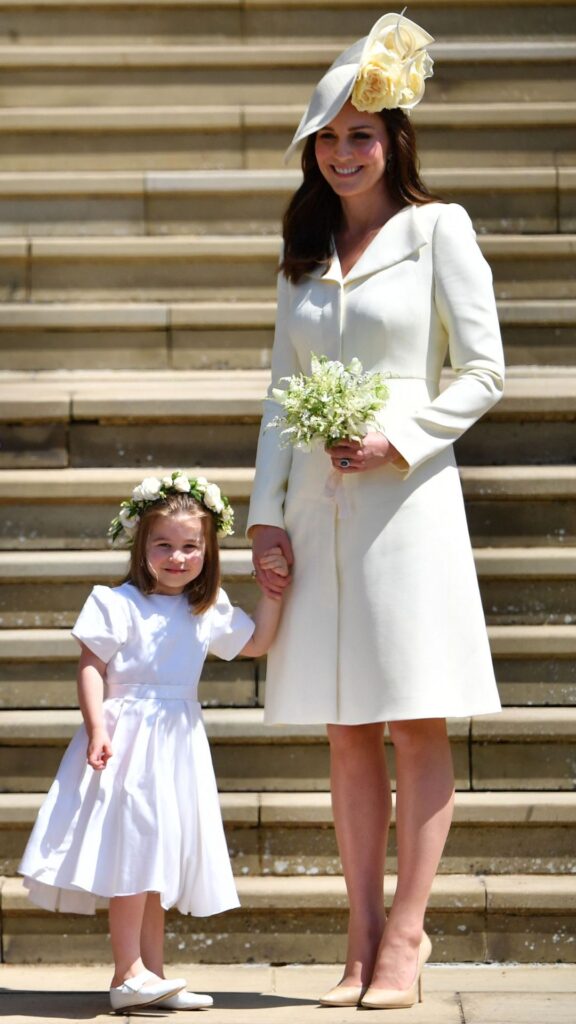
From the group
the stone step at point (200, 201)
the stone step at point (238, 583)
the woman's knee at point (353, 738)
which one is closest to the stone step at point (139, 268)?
the stone step at point (200, 201)

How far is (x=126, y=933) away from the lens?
3.97 m

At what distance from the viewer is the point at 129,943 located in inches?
156

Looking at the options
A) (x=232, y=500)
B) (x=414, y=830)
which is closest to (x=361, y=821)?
(x=414, y=830)

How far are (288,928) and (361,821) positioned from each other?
2.81ft

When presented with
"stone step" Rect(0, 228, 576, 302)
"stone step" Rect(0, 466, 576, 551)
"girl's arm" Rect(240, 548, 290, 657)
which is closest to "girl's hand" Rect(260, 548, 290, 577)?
"girl's arm" Rect(240, 548, 290, 657)

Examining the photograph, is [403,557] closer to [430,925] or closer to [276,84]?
[430,925]

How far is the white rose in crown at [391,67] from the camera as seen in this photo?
3971 mm

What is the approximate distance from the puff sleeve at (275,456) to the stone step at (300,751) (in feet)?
3.48

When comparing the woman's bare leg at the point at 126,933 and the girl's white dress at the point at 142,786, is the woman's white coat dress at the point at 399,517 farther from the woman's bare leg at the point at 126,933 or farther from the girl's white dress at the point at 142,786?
the woman's bare leg at the point at 126,933

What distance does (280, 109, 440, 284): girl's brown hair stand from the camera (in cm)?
410

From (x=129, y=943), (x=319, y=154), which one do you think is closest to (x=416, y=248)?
(x=319, y=154)

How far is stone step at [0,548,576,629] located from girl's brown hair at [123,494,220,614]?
1000mm

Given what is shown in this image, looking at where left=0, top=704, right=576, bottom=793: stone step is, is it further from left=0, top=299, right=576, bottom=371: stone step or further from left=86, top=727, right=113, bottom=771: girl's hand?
left=0, top=299, right=576, bottom=371: stone step

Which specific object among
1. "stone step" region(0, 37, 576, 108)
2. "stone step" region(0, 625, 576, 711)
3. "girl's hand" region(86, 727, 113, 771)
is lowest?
"girl's hand" region(86, 727, 113, 771)
